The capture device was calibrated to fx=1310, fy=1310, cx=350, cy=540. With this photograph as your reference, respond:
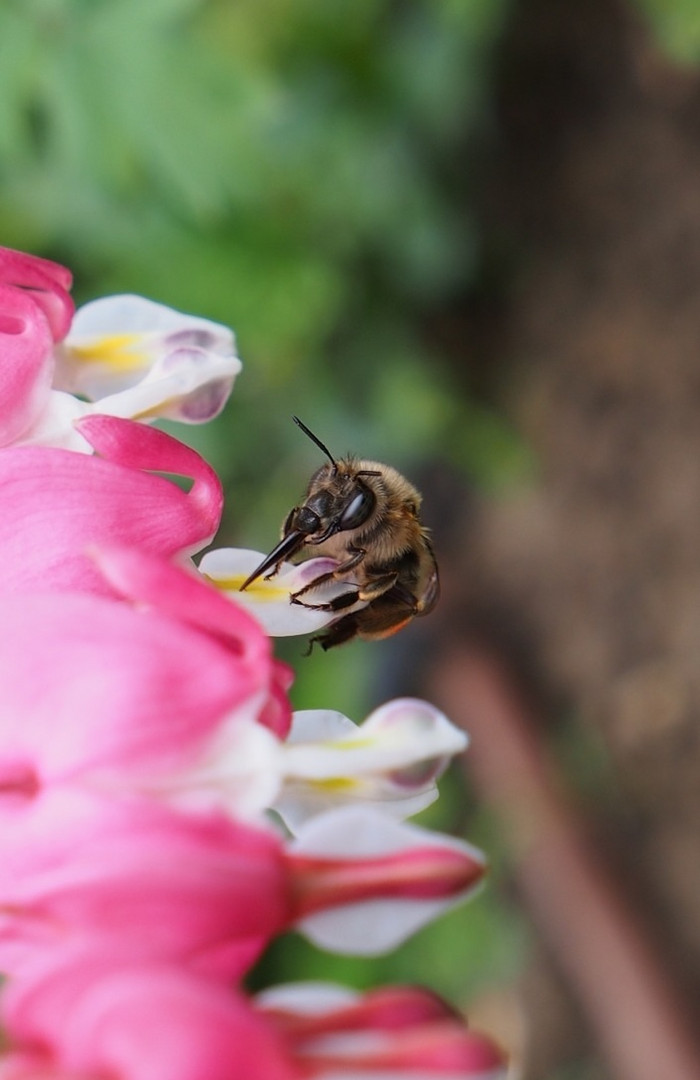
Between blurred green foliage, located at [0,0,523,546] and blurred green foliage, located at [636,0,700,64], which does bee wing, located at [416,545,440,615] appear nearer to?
blurred green foliage, located at [0,0,523,546]

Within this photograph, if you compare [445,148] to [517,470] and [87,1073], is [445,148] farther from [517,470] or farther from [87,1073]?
[87,1073]

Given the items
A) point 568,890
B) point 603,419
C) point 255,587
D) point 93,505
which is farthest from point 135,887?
point 603,419

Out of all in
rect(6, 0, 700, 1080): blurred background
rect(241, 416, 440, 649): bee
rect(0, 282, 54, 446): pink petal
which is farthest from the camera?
rect(6, 0, 700, 1080): blurred background

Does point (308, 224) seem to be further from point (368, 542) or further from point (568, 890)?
point (368, 542)

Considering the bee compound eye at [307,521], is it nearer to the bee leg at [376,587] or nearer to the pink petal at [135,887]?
the bee leg at [376,587]

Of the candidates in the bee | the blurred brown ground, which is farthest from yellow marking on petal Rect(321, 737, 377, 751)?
the blurred brown ground

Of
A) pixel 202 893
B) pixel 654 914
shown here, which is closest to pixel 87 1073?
pixel 202 893
